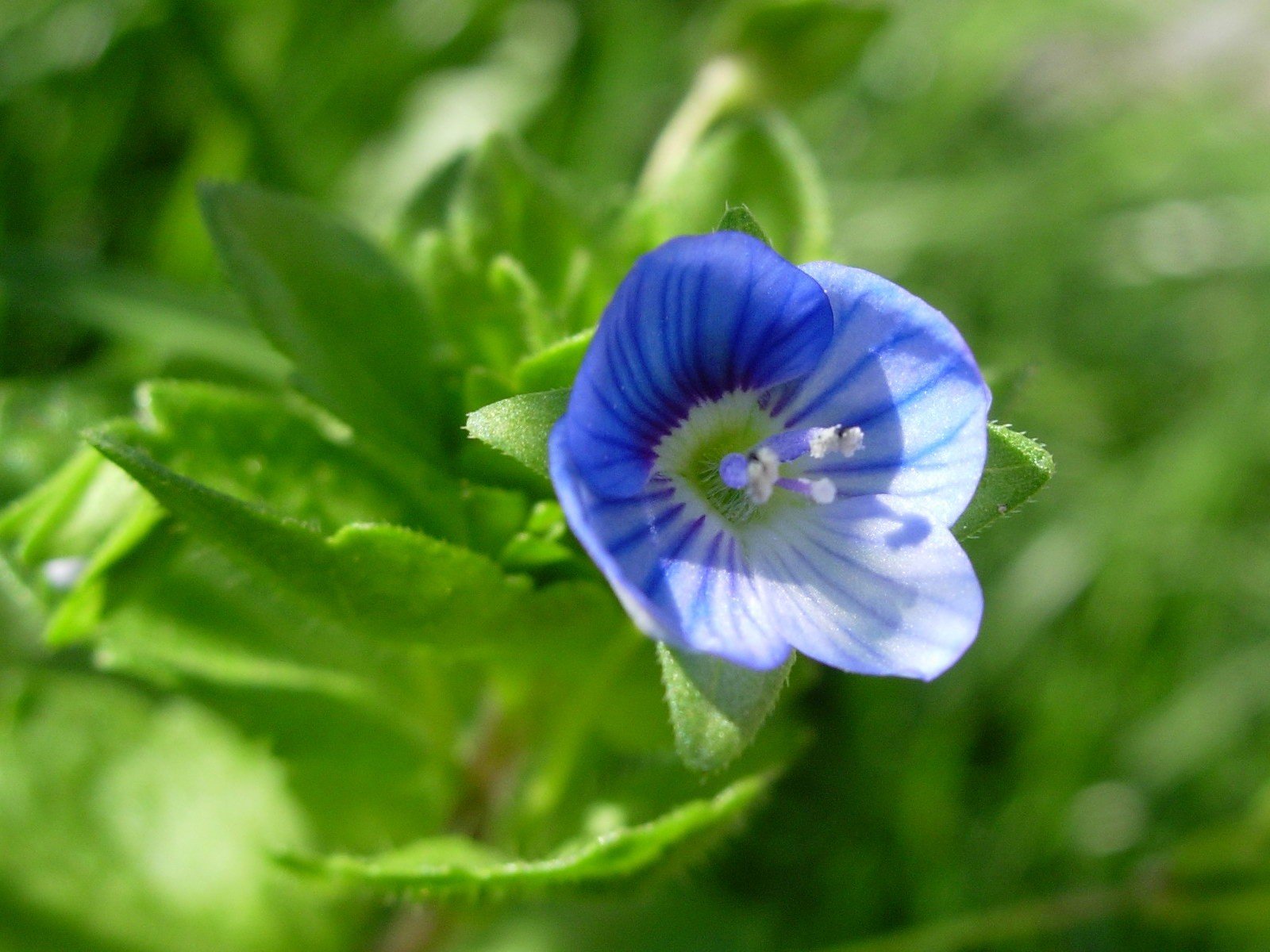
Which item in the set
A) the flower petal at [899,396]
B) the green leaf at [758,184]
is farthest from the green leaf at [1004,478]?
the green leaf at [758,184]

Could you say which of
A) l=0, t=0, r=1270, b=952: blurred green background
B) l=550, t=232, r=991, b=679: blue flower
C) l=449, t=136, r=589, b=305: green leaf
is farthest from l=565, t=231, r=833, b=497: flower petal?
l=449, t=136, r=589, b=305: green leaf

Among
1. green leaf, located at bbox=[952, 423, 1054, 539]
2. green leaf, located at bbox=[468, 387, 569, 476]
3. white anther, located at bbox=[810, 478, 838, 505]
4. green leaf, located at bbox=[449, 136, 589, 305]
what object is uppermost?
green leaf, located at bbox=[468, 387, 569, 476]

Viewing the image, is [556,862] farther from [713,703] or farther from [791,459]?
[791,459]

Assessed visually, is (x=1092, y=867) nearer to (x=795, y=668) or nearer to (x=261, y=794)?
(x=795, y=668)

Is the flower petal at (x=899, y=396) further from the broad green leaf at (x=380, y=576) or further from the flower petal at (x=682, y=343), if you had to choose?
the broad green leaf at (x=380, y=576)

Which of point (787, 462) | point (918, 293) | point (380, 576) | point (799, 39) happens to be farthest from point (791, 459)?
point (918, 293)

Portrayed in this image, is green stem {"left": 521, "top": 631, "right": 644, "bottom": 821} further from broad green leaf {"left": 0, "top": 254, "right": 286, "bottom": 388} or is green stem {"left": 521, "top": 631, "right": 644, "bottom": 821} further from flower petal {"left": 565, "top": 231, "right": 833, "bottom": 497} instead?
broad green leaf {"left": 0, "top": 254, "right": 286, "bottom": 388}

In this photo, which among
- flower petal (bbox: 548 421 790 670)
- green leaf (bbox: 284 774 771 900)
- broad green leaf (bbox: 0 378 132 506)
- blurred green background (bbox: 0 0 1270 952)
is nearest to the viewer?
flower petal (bbox: 548 421 790 670)
